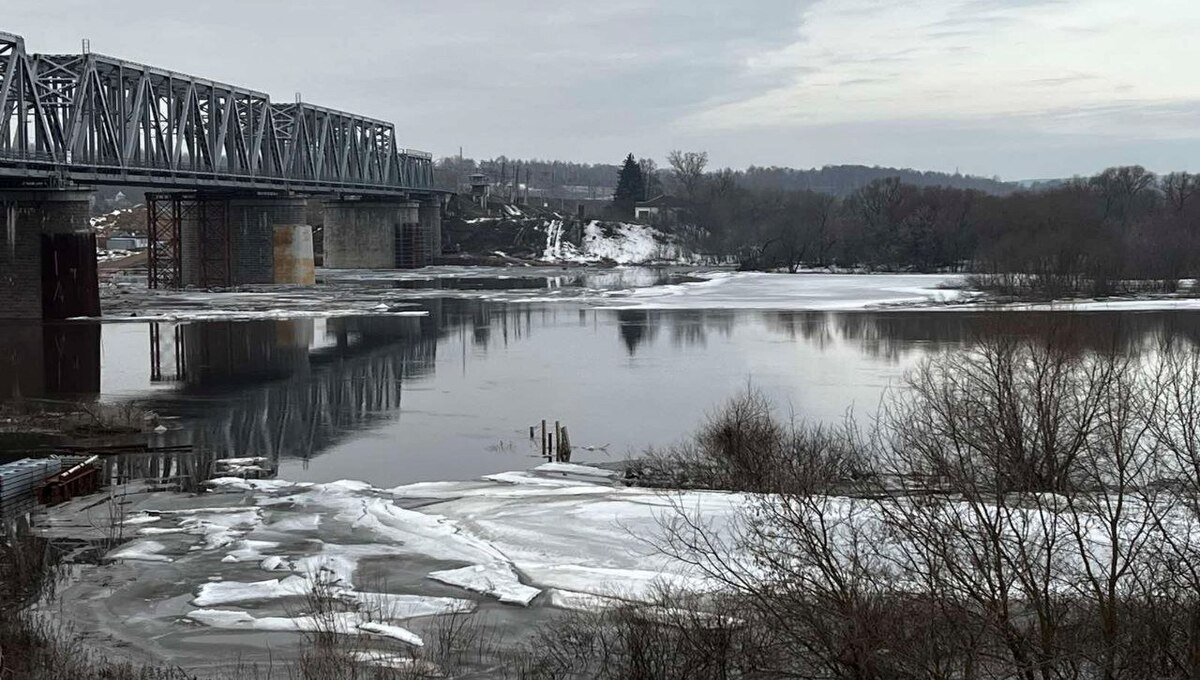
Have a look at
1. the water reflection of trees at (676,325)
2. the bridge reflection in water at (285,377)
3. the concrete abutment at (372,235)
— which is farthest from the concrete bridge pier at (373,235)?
the bridge reflection in water at (285,377)

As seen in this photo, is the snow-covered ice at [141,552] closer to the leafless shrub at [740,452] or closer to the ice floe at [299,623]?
the ice floe at [299,623]

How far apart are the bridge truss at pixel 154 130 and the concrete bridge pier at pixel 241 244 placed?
214 centimetres

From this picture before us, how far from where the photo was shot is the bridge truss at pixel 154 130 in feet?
186

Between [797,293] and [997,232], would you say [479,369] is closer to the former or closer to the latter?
[797,293]

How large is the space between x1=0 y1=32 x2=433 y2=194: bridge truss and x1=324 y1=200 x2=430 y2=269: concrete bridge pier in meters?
4.75

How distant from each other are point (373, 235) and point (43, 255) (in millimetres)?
62882

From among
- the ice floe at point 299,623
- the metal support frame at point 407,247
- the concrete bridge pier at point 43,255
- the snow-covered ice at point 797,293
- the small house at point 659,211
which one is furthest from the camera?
the small house at point 659,211

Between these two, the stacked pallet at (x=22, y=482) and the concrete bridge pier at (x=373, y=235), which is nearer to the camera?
the stacked pallet at (x=22, y=482)

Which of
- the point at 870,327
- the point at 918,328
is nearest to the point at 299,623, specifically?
the point at 918,328

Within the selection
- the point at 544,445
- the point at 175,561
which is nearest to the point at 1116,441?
the point at 175,561

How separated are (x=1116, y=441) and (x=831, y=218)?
118 meters

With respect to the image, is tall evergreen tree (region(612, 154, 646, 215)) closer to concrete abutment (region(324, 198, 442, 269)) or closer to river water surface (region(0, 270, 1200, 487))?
concrete abutment (region(324, 198, 442, 269))

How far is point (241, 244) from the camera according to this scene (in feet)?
265

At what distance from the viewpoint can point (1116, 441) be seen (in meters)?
11.7
